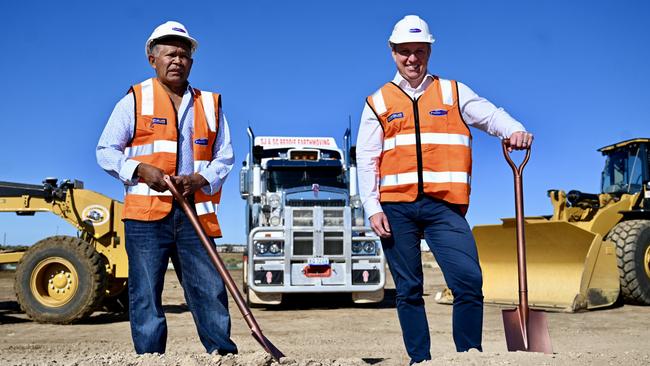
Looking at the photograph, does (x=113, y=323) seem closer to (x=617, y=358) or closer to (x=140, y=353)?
(x=140, y=353)

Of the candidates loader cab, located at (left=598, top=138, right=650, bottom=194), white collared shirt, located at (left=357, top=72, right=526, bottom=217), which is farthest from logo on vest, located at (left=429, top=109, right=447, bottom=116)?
loader cab, located at (left=598, top=138, right=650, bottom=194)

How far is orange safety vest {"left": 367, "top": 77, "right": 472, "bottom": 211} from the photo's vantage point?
360cm

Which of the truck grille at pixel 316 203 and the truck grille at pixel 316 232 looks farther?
the truck grille at pixel 316 203

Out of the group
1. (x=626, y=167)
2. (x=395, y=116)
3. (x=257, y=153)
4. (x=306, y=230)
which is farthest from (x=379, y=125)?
(x=626, y=167)

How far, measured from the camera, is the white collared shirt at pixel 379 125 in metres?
3.77

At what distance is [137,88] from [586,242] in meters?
7.39

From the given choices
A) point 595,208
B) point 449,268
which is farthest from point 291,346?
point 595,208

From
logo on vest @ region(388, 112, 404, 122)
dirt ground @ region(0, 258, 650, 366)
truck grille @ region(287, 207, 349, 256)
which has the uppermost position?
logo on vest @ region(388, 112, 404, 122)

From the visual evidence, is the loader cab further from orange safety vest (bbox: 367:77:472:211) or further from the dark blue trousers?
the dark blue trousers

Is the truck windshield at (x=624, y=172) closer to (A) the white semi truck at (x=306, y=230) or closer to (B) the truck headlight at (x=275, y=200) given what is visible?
(A) the white semi truck at (x=306, y=230)

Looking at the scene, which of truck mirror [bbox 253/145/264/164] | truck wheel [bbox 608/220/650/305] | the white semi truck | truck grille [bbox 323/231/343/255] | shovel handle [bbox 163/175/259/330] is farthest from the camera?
truck mirror [bbox 253/145/264/164]

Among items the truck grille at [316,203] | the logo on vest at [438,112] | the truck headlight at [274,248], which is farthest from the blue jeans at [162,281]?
the truck grille at [316,203]

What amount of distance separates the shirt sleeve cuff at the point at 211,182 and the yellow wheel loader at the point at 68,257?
5642 mm

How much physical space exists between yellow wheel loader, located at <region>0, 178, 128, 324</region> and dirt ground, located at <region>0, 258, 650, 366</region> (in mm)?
323
